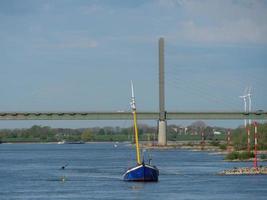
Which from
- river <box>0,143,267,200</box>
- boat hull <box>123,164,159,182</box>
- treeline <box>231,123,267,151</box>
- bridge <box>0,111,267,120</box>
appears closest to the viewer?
river <box>0,143,267,200</box>

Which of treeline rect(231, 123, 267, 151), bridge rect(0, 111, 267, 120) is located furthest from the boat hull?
bridge rect(0, 111, 267, 120)

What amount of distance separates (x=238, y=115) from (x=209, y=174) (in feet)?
256

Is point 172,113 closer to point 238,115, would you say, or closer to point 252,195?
point 238,115

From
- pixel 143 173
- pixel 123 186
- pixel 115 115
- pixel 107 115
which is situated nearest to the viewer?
pixel 123 186

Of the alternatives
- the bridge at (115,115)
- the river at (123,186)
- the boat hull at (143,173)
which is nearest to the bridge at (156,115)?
the bridge at (115,115)

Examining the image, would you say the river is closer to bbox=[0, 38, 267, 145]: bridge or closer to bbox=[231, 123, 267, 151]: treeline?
bbox=[231, 123, 267, 151]: treeline

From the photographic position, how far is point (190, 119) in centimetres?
17162

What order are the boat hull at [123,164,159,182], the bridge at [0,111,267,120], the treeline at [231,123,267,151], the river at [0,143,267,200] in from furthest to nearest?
the bridge at [0,111,267,120] < the treeline at [231,123,267,151] < the boat hull at [123,164,159,182] < the river at [0,143,267,200]

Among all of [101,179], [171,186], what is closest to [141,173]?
[171,186]

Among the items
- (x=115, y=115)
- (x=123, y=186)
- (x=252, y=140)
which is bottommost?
(x=123, y=186)

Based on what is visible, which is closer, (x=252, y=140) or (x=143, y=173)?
(x=143, y=173)

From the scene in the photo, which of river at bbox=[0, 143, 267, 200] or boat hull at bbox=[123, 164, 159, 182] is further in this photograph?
boat hull at bbox=[123, 164, 159, 182]

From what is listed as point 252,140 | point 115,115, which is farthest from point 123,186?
point 115,115

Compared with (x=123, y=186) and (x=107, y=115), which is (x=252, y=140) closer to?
(x=107, y=115)
